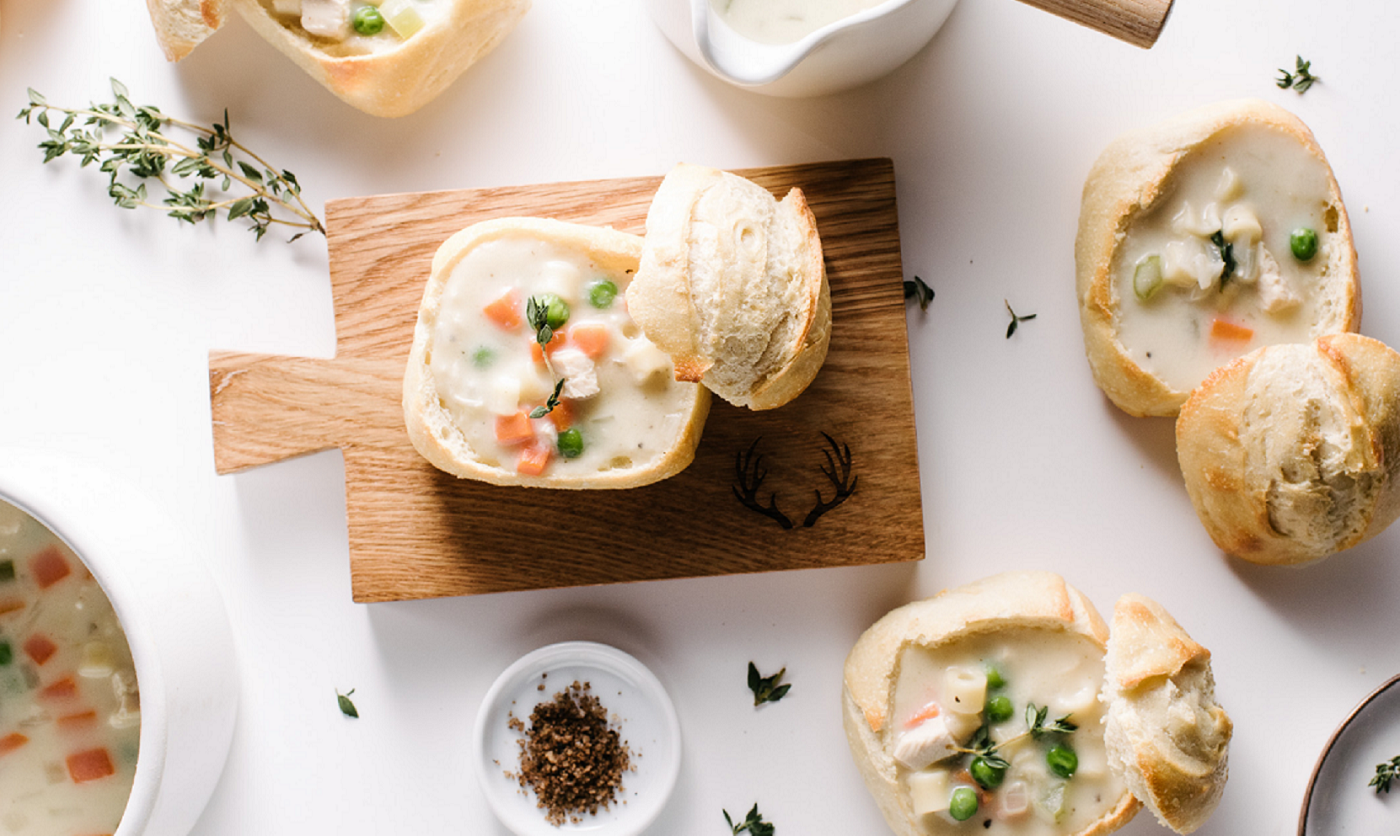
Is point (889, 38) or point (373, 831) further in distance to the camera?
point (373, 831)

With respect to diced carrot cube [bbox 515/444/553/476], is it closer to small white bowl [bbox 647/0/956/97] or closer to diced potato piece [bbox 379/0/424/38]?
small white bowl [bbox 647/0/956/97]

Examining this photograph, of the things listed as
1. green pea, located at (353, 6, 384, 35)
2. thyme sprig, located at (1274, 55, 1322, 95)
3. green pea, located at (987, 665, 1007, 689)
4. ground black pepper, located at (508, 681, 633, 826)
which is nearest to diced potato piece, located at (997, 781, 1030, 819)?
green pea, located at (987, 665, 1007, 689)

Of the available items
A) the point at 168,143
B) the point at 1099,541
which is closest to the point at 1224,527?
the point at 1099,541

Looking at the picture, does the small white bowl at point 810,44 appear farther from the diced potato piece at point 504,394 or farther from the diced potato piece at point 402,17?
the diced potato piece at point 504,394

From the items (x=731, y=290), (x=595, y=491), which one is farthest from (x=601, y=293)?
(x=595, y=491)

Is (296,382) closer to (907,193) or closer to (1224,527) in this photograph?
(907,193)

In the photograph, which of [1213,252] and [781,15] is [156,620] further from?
[1213,252]
